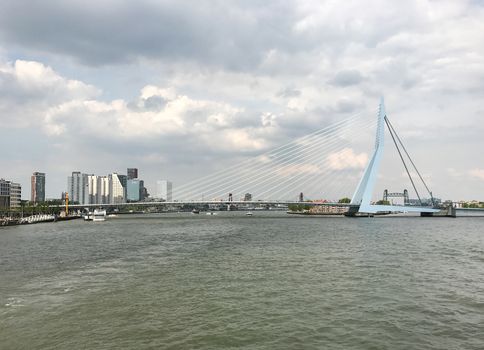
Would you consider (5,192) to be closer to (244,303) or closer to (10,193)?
(10,193)

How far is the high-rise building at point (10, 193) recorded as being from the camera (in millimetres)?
178400

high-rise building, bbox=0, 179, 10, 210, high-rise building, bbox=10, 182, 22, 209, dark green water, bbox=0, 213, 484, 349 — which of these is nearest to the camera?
dark green water, bbox=0, 213, 484, 349

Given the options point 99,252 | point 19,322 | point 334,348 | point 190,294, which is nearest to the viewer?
point 334,348

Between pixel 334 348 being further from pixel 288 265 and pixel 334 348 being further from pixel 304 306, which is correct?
pixel 288 265

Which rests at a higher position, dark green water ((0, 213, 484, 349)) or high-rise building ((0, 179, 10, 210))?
high-rise building ((0, 179, 10, 210))

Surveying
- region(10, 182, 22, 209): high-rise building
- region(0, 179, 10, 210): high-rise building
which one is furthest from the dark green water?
region(10, 182, 22, 209): high-rise building

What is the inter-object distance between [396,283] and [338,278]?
280 centimetres

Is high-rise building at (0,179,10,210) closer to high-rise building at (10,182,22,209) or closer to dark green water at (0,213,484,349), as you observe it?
high-rise building at (10,182,22,209)

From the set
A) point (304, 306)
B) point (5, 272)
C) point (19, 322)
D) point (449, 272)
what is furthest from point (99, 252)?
point (449, 272)

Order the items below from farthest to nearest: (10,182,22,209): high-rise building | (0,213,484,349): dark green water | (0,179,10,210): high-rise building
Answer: (10,182,22,209): high-rise building < (0,179,10,210): high-rise building < (0,213,484,349): dark green water

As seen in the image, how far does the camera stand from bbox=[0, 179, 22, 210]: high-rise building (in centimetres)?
17840

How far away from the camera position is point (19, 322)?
13586 mm

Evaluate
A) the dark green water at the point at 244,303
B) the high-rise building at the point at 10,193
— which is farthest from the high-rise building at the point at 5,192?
the dark green water at the point at 244,303

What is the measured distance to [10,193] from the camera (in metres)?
193
